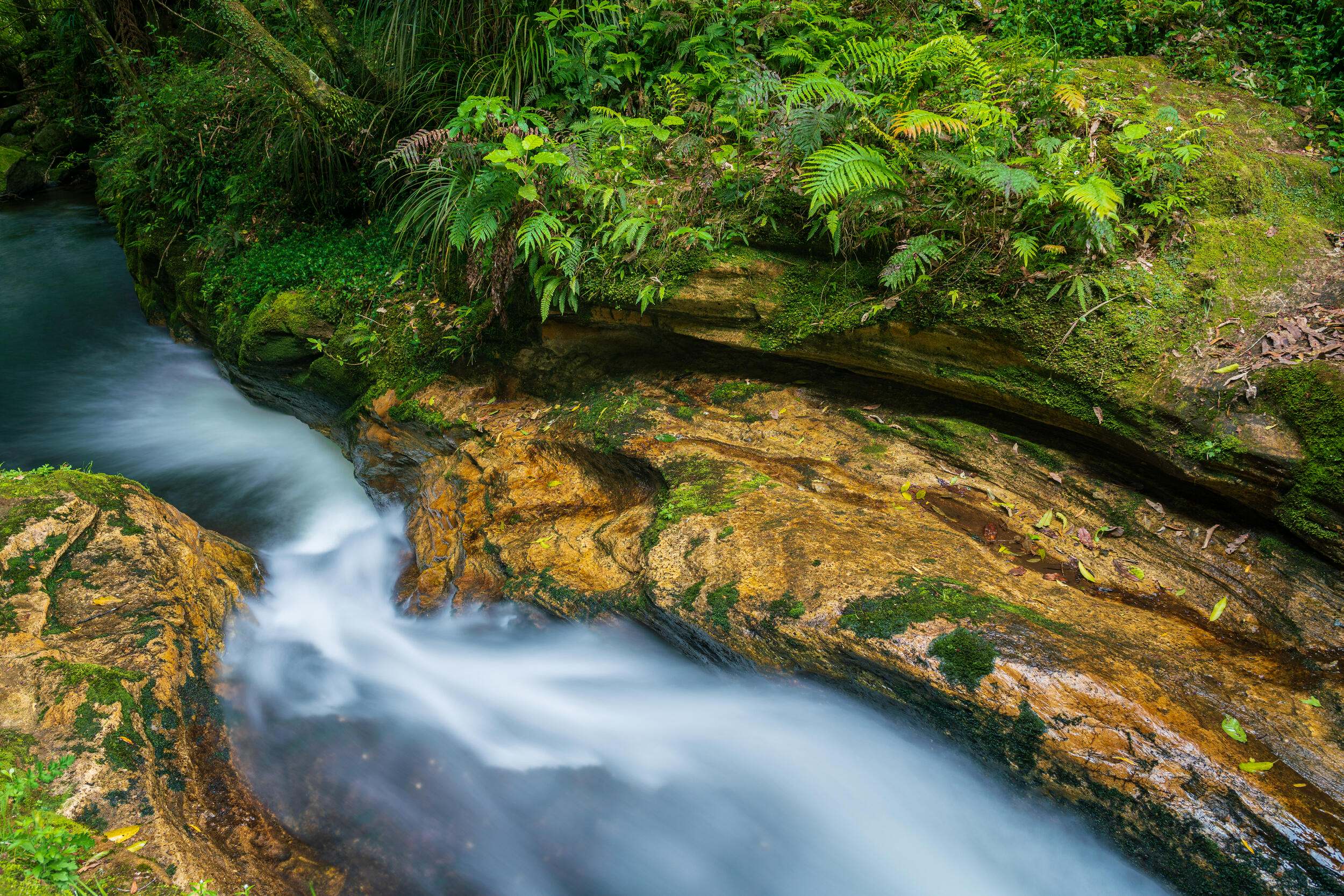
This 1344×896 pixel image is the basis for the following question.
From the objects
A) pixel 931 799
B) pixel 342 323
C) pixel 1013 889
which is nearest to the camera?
pixel 1013 889

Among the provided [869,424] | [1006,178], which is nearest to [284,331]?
[869,424]

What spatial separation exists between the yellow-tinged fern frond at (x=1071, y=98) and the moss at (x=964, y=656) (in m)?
3.15

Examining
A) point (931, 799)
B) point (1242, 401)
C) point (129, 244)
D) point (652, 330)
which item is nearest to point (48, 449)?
point (129, 244)

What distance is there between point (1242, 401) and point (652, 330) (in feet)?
11.3

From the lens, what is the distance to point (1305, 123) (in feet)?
14.6

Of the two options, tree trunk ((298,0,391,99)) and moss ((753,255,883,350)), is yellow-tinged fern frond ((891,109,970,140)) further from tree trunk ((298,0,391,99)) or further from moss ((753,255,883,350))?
tree trunk ((298,0,391,99))

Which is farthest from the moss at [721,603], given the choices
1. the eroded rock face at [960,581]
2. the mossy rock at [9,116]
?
the mossy rock at [9,116]

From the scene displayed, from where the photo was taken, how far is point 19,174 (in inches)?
492

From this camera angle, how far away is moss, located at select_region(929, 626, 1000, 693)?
294cm

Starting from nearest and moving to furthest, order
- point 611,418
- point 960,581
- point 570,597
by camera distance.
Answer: point 960,581
point 570,597
point 611,418

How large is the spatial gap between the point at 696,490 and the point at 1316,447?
3.01m

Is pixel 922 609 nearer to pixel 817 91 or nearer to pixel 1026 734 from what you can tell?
pixel 1026 734

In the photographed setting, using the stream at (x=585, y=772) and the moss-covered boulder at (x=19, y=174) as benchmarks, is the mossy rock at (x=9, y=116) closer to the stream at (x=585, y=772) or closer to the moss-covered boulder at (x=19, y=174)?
the moss-covered boulder at (x=19, y=174)

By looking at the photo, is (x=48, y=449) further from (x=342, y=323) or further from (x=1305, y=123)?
(x=1305, y=123)
